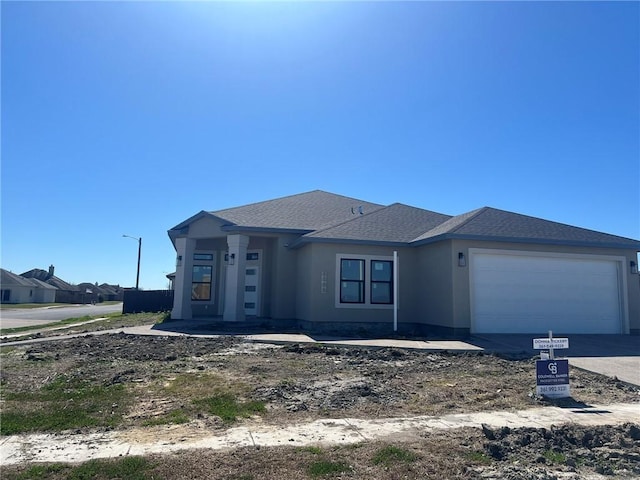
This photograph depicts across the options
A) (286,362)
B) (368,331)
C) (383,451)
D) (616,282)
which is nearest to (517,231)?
(616,282)

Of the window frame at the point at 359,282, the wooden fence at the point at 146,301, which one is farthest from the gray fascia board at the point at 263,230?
the wooden fence at the point at 146,301

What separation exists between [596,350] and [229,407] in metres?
9.96

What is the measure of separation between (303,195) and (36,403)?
1674cm

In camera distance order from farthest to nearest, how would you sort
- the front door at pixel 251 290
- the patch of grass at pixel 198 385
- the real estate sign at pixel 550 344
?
the front door at pixel 251 290, the real estate sign at pixel 550 344, the patch of grass at pixel 198 385

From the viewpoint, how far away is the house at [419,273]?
14.8m

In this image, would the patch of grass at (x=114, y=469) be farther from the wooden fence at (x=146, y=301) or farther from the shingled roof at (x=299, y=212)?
the wooden fence at (x=146, y=301)

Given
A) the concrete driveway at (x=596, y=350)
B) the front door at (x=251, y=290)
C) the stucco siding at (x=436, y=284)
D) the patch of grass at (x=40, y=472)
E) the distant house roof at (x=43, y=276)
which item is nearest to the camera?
the patch of grass at (x=40, y=472)

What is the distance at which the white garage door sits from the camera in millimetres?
14664

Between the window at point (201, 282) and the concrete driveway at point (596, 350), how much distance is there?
469 inches

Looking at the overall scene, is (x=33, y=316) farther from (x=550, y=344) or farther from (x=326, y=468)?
(x=326, y=468)

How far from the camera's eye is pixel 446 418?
616 cm

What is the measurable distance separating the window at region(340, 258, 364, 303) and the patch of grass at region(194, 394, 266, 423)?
951 centimetres

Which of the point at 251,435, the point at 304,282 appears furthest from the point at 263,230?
the point at 251,435

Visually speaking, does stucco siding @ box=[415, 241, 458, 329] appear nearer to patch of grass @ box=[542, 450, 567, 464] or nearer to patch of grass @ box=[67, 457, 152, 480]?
patch of grass @ box=[542, 450, 567, 464]
